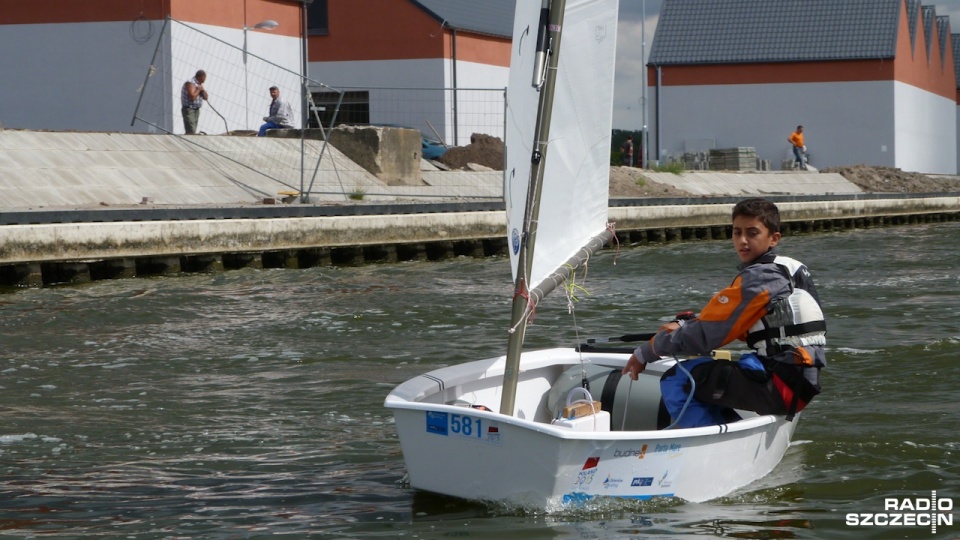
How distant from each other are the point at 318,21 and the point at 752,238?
122 feet

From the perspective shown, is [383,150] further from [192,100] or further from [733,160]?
[733,160]

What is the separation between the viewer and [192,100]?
22594mm

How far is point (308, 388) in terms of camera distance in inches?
371

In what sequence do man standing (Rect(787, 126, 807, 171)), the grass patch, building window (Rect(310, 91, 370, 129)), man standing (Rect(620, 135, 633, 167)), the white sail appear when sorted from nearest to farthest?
1. the white sail
2. building window (Rect(310, 91, 370, 129))
3. the grass patch
4. man standing (Rect(787, 126, 807, 171))
5. man standing (Rect(620, 135, 633, 167))

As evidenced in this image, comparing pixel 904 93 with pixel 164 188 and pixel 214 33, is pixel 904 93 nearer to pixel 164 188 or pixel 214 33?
pixel 214 33

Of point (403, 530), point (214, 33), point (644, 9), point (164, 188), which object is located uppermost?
point (644, 9)

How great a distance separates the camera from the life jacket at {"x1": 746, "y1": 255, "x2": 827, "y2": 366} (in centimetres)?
620

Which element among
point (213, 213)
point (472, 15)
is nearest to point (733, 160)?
point (472, 15)

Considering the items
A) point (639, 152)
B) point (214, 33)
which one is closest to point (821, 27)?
point (639, 152)

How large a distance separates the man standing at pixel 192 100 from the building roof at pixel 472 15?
16343 millimetres

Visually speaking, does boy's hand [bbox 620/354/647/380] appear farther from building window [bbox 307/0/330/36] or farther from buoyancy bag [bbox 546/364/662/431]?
building window [bbox 307/0/330/36]

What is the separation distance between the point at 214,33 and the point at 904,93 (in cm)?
2809

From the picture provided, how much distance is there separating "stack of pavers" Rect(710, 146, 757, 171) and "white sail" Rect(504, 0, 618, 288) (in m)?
31.4

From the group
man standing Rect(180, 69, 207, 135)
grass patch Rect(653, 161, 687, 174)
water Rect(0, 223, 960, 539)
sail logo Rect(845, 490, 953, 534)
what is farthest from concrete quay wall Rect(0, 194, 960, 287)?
sail logo Rect(845, 490, 953, 534)
